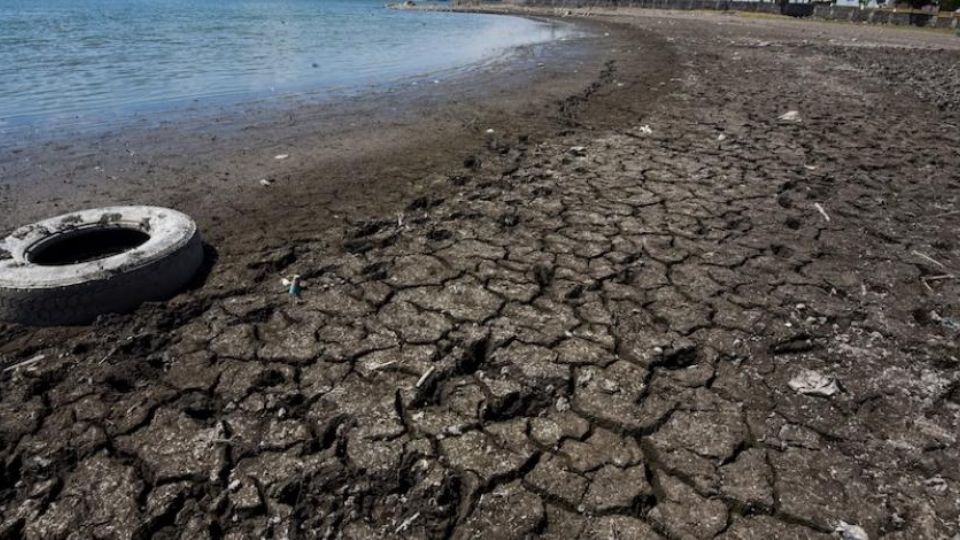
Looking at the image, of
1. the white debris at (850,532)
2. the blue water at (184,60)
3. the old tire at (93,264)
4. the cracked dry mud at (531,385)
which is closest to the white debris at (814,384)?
the cracked dry mud at (531,385)

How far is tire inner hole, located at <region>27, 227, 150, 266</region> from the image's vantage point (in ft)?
13.1

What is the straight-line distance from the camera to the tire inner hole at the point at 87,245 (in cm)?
398

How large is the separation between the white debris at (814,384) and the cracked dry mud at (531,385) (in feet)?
0.21

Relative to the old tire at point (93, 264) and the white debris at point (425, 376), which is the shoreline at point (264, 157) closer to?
the old tire at point (93, 264)

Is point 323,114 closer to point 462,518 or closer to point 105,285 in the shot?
point 105,285

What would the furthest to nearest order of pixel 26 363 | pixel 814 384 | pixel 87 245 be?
pixel 87 245 < pixel 26 363 < pixel 814 384

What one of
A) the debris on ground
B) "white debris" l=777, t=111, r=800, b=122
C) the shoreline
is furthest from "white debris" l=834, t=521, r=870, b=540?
"white debris" l=777, t=111, r=800, b=122

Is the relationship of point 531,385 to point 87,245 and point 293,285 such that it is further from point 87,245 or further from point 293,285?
point 87,245

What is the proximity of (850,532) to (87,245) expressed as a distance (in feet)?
17.8

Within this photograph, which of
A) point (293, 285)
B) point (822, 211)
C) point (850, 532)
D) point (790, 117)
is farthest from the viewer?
point (790, 117)

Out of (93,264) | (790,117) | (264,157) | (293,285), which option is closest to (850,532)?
(293,285)

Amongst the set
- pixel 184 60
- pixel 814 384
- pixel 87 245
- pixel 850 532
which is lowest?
pixel 850 532

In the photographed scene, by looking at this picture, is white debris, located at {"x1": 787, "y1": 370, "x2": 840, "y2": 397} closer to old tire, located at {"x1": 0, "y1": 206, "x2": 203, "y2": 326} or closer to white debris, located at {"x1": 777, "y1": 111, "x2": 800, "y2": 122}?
old tire, located at {"x1": 0, "y1": 206, "x2": 203, "y2": 326}

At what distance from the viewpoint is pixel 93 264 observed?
3.60 m
